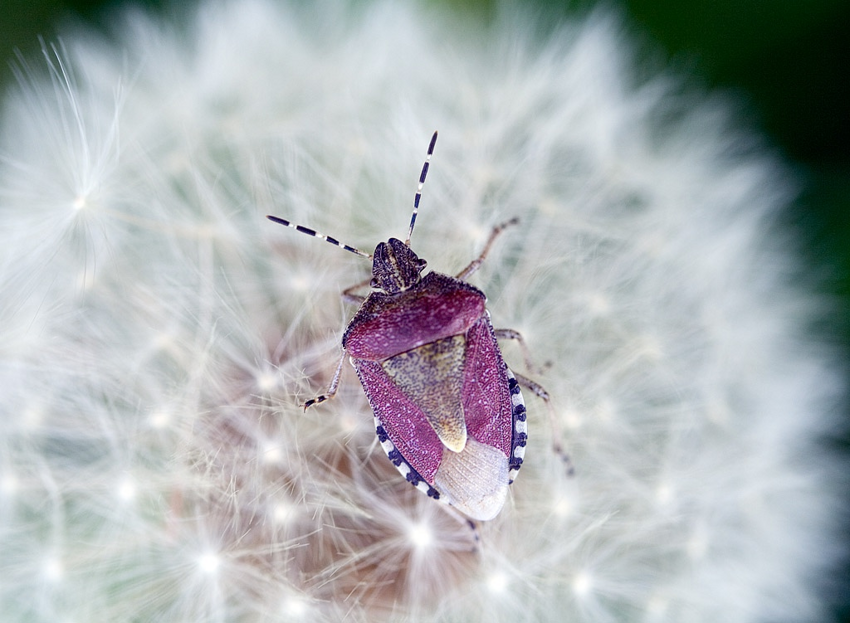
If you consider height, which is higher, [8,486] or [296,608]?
[8,486]

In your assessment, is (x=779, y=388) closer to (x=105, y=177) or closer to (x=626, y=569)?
(x=626, y=569)

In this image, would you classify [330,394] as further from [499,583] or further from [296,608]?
[499,583]

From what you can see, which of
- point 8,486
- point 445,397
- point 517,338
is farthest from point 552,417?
point 8,486

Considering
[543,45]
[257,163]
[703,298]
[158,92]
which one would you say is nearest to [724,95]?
[543,45]

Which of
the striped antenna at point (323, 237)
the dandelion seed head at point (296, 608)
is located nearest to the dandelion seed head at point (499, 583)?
the dandelion seed head at point (296, 608)

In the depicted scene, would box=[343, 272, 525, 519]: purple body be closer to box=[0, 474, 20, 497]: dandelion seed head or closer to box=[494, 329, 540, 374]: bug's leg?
box=[494, 329, 540, 374]: bug's leg

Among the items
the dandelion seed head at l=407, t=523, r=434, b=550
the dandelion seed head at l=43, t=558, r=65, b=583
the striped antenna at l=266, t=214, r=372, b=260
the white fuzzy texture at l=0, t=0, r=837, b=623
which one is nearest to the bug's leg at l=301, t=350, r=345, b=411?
the white fuzzy texture at l=0, t=0, r=837, b=623

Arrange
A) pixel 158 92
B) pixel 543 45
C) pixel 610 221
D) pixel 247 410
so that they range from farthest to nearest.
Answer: pixel 543 45, pixel 158 92, pixel 610 221, pixel 247 410
